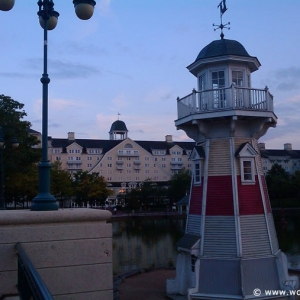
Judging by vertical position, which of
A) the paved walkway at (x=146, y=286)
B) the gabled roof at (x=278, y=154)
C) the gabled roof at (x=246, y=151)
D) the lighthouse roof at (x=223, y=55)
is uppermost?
the gabled roof at (x=278, y=154)

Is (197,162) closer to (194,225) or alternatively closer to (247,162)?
(247,162)

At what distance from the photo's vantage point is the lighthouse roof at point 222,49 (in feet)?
52.5

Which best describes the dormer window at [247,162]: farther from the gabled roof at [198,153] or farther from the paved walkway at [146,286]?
the paved walkway at [146,286]

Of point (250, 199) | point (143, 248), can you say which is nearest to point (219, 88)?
point (250, 199)

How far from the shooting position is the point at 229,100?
1526cm

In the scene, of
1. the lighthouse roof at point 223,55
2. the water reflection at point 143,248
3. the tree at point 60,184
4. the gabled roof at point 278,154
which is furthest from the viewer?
the gabled roof at point 278,154

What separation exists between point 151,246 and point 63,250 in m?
31.5

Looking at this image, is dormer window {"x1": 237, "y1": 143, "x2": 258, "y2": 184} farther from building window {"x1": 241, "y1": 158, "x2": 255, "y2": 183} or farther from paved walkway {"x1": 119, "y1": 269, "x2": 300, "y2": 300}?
paved walkway {"x1": 119, "y1": 269, "x2": 300, "y2": 300}

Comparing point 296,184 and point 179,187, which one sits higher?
point 296,184

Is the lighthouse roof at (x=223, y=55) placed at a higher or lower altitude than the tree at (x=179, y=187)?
higher

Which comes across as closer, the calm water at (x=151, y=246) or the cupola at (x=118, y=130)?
the calm water at (x=151, y=246)

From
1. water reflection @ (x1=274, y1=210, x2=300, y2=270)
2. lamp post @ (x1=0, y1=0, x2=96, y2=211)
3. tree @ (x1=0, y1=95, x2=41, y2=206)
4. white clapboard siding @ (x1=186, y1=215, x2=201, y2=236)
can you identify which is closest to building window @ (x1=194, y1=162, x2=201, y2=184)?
white clapboard siding @ (x1=186, y1=215, x2=201, y2=236)

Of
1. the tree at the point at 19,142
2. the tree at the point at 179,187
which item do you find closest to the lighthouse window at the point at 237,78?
the tree at the point at 19,142

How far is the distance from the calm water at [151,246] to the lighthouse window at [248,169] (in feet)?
33.7
